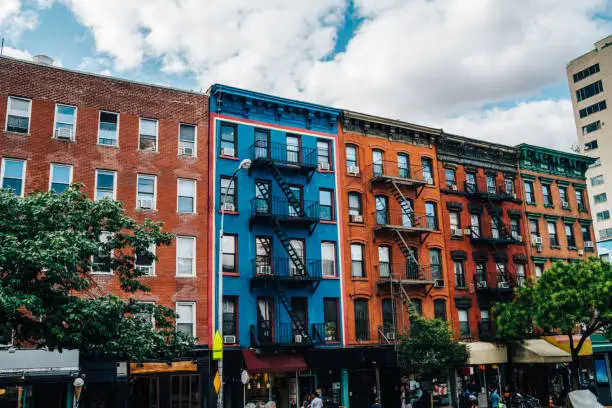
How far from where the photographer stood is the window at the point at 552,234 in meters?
41.4

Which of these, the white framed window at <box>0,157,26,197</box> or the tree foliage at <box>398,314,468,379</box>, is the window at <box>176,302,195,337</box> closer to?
the white framed window at <box>0,157,26,197</box>

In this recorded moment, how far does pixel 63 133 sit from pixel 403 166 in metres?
20.3

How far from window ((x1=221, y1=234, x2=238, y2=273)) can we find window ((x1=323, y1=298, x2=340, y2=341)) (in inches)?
226

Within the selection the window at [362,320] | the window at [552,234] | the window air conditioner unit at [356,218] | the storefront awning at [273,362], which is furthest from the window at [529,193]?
the storefront awning at [273,362]

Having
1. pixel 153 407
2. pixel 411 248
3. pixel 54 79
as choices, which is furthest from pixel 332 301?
pixel 54 79

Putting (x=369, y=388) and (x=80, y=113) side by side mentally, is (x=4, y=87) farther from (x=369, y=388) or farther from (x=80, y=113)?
(x=369, y=388)

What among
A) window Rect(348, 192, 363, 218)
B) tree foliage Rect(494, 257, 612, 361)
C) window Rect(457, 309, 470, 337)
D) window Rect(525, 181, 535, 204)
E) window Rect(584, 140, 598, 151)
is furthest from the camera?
window Rect(584, 140, 598, 151)

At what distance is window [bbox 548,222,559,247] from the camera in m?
41.4

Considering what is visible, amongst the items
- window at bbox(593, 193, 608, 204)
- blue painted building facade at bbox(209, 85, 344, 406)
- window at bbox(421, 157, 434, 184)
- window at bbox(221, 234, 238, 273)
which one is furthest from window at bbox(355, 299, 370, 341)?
window at bbox(593, 193, 608, 204)

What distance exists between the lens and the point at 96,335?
18.0m

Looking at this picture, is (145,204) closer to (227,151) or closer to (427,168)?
(227,151)

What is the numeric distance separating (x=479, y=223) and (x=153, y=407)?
2410 centimetres

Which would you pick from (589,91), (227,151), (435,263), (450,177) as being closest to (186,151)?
(227,151)

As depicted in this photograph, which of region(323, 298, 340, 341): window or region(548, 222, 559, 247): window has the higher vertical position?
region(548, 222, 559, 247): window
